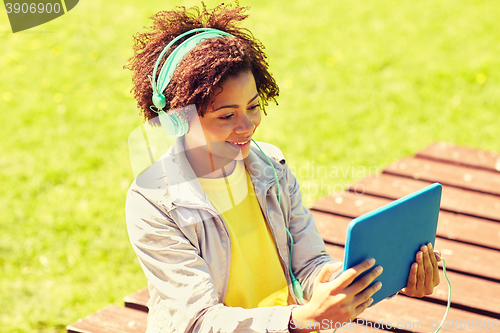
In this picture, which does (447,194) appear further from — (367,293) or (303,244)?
(367,293)

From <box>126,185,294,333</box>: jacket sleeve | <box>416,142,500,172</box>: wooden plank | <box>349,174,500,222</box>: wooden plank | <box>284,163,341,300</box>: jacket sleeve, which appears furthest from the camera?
<box>416,142,500,172</box>: wooden plank

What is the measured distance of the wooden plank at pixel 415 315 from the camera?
2.08 m

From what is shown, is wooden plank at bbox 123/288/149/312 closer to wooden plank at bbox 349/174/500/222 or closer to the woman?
the woman

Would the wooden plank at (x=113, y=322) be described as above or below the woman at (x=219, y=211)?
below

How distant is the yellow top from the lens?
168 centimetres

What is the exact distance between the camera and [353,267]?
54.5 inches

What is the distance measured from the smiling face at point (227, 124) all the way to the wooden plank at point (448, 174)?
1.86 meters

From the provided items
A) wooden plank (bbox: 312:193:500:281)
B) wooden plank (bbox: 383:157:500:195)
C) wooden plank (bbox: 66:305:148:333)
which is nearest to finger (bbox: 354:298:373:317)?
wooden plank (bbox: 66:305:148:333)

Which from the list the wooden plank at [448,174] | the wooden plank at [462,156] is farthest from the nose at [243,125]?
the wooden plank at [462,156]

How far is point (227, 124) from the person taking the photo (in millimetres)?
1585

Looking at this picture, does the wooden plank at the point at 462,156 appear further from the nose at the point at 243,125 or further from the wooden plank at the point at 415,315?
the nose at the point at 243,125

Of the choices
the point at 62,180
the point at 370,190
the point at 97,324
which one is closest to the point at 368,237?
the point at 97,324

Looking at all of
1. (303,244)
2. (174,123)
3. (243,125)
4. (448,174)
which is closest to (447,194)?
(448,174)

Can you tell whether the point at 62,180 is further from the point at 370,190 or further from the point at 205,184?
the point at 205,184
